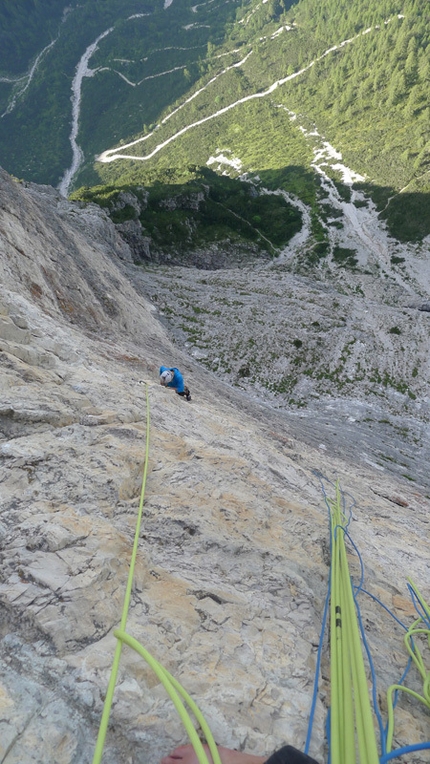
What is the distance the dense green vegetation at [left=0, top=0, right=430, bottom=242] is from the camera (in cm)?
9800

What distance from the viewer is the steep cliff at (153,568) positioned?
360 centimetres

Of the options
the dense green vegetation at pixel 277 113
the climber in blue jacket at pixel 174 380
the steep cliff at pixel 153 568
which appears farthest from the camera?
the dense green vegetation at pixel 277 113

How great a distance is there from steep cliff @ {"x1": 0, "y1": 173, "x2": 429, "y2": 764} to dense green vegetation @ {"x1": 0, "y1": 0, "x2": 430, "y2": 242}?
7448 centimetres

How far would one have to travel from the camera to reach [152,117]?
170m

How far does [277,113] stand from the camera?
149m

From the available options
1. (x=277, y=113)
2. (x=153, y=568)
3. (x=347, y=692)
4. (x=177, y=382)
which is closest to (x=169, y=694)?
(x=153, y=568)

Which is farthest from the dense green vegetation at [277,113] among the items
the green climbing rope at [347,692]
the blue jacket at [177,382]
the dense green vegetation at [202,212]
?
the green climbing rope at [347,692]

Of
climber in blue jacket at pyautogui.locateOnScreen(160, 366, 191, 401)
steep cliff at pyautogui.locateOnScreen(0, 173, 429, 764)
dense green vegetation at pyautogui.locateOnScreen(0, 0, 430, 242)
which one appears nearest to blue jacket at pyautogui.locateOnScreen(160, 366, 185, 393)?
climber in blue jacket at pyautogui.locateOnScreen(160, 366, 191, 401)

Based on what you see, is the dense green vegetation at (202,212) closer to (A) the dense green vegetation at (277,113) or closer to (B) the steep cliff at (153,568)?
(A) the dense green vegetation at (277,113)

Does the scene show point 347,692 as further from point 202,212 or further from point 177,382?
point 202,212

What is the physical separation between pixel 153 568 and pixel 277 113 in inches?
7480

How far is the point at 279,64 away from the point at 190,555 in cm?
24108

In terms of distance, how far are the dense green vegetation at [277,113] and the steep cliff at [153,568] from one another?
74479 millimetres

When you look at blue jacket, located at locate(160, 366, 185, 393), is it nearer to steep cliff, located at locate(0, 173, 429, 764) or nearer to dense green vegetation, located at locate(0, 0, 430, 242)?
steep cliff, located at locate(0, 173, 429, 764)
